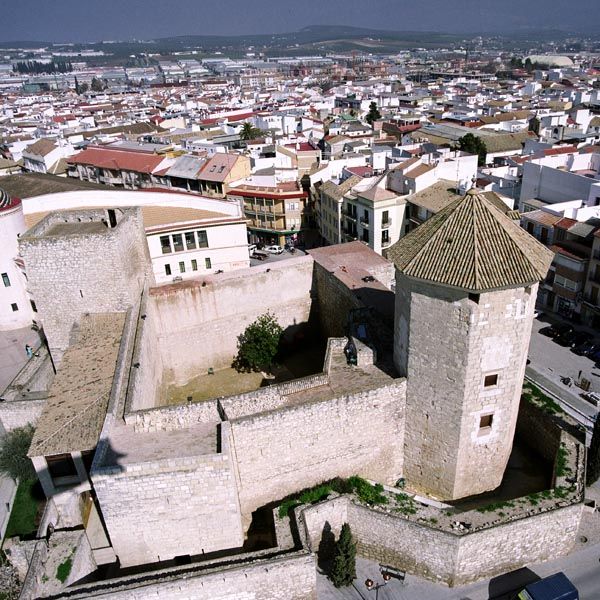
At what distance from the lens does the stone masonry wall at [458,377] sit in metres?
15.8

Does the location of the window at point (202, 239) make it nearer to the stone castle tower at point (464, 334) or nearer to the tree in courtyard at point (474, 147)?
the stone castle tower at point (464, 334)

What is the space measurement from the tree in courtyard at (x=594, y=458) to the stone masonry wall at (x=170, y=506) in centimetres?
1278

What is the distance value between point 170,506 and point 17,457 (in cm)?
833

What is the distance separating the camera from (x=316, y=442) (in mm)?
17891

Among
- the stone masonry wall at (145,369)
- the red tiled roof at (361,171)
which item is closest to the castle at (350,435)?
the stone masonry wall at (145,369)

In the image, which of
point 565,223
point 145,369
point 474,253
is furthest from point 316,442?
point 565,223

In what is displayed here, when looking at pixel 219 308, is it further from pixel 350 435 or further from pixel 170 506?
pixel 170 506

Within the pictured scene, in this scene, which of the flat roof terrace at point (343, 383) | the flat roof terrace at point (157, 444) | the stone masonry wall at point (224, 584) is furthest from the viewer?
the flat roof terrace at point (343, 383)

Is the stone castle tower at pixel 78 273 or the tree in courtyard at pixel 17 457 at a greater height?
the stone castle tower at pixel 78 273

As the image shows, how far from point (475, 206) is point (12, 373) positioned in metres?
23.1

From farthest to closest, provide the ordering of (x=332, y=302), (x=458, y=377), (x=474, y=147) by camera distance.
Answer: (x=474, y=147) → (x=332, y=302) → (x=458, y=377)

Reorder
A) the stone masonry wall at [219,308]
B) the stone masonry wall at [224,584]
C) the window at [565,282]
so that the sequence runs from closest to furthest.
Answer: the stone masonry wall at [224,584] < the stone masonry wall at [219,308] < the window at [565,282]

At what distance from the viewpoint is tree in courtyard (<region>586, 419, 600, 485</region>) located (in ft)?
62.6

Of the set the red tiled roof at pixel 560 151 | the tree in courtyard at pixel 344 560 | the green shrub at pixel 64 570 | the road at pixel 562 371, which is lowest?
the road at pixel 562 371
